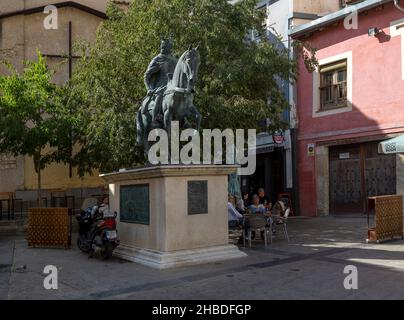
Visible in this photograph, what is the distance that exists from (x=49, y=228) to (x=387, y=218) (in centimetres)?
838

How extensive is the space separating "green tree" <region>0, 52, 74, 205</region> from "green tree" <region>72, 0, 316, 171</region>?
244 cm

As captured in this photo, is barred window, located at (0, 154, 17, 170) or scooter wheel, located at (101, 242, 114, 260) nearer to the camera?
scooter wheel, located at (101, 242, 114, 260)

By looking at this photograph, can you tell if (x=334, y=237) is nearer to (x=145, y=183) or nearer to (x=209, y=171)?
(x=209, y=171)

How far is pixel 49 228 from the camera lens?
12.9 m

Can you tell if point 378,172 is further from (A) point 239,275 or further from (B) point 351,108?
(A) point 239,275

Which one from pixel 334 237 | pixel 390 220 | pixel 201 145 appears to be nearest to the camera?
pixel 390 220

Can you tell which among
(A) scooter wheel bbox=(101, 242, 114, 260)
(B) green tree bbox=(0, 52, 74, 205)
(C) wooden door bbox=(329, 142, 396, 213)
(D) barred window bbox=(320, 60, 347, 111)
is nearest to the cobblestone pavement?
(A) scooter wheel bbox=(101, 242, 114, 260)

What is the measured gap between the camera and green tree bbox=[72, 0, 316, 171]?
13938mm

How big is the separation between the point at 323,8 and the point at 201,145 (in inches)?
452

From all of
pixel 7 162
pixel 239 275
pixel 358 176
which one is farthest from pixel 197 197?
pixel 7 162

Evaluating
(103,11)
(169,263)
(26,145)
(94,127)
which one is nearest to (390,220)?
(169,263)

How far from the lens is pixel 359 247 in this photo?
1093 centimetres

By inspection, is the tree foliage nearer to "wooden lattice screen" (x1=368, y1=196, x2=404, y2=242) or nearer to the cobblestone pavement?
the cobblestone pavement

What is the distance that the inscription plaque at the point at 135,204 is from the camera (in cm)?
981
